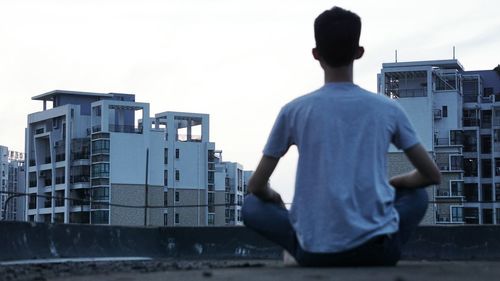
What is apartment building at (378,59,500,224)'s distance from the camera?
322 feet

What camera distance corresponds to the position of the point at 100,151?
120m

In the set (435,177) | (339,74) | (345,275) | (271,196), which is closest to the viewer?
(345,275)

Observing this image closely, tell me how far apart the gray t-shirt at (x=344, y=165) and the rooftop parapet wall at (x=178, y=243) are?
488cm

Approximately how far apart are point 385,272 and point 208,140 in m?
135

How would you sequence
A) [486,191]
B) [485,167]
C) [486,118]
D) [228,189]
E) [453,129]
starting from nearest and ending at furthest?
[453,129] < [486,191] < [485,167] < [486,118] < [228,189]

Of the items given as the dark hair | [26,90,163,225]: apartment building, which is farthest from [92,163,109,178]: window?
the dark hair

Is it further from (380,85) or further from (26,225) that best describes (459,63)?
(26,225)

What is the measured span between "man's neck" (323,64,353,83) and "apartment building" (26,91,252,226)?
4456 inches

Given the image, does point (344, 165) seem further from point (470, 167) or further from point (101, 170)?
point (101, 170)

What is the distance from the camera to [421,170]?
4.59m

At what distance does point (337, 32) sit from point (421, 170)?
0.80m

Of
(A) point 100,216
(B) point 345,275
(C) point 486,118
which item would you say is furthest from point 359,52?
(A) point 100,216

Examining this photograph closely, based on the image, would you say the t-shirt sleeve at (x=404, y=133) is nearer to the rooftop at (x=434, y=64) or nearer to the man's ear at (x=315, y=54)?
the man's ear at (x=315, y=54)

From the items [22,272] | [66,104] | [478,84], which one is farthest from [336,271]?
[66,104]
